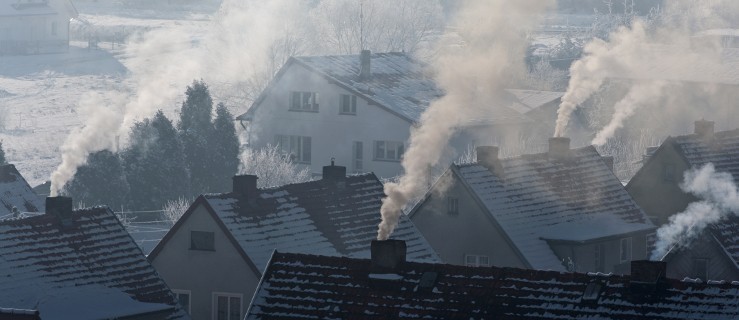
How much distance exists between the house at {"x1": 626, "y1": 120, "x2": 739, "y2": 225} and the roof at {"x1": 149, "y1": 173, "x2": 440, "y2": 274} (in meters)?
10.6

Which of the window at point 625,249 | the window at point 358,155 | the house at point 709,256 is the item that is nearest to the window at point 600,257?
the window at point 625,249

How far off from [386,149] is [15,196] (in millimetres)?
35941

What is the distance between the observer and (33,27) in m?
145

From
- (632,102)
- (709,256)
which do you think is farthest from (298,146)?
(709,256)

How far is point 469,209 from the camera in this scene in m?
51.8

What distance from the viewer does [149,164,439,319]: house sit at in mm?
45469

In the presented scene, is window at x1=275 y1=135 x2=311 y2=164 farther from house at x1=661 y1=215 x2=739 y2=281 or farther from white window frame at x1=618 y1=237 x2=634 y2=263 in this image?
house at x1=661 y1=215 x2=739 y2=281

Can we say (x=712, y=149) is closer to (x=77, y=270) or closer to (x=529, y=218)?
(x=529, y=218)

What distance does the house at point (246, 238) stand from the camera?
45469 millimetres

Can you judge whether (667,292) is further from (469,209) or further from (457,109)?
(457,109)

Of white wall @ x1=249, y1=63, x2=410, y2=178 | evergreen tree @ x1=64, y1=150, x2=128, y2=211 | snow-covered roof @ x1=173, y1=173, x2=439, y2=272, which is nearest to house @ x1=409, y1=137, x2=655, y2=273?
snow-covered roof @ x1=173, y1=173, x2=439, y2=272

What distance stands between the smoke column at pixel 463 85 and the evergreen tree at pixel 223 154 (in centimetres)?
735

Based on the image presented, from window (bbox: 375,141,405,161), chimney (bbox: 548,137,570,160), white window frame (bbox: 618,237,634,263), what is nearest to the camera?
white window frame (bbox: 618,237,634,263)

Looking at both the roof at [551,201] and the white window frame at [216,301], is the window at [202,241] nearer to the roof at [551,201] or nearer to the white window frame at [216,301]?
the white window frame at [216,301]
